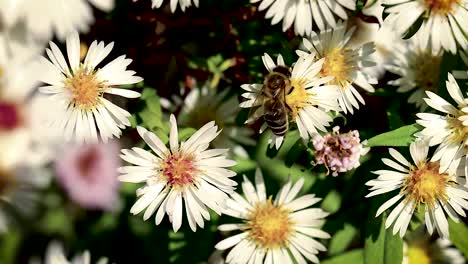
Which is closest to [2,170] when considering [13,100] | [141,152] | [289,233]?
[13,100]

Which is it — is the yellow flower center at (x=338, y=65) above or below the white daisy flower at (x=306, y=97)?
above

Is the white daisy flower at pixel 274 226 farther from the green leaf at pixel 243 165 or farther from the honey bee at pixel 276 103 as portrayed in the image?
the honey bee at pixel 276 103

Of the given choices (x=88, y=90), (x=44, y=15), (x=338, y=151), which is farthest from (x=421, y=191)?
(x=44, y=15)

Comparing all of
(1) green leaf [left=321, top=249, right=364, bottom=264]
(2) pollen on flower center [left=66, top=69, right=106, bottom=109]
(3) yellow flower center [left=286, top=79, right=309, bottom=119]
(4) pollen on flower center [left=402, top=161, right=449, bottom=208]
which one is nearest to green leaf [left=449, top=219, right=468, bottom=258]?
(4) pollen on flower center [left=402, top=161, right=449, bottom=208]

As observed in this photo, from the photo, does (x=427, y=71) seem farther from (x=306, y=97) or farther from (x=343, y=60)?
(x=306, y=97)

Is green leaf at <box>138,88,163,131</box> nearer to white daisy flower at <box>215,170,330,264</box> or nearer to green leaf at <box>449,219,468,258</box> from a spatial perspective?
white daisy flower at <box>215,170,330,264</box>

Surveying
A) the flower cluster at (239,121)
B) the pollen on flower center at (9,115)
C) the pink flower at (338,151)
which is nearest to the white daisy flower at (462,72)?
the flower cluster at (239,121)

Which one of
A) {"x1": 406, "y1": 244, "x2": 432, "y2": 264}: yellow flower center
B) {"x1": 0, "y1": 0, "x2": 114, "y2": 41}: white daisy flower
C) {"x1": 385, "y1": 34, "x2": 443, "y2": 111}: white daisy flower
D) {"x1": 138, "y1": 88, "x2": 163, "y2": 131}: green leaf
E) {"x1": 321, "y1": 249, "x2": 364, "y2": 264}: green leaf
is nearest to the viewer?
{"x1": 0, "y1": 0, "x2": 114, "y2": 41}: white daisy flower
